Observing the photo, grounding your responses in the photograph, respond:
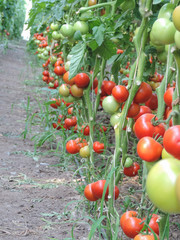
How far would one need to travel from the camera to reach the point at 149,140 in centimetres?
62

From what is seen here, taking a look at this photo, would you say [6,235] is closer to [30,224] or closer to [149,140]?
[30,224]

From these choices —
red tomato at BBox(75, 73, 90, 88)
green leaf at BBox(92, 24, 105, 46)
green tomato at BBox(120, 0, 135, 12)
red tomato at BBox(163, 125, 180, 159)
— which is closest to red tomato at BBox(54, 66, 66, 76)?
red tomato at BBox(75, 73, 90, 88)

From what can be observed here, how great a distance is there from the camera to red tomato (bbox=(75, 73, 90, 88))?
1.50 meters

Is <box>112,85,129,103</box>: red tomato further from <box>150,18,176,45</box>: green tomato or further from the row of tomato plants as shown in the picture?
<box>150,18,176,45</box>: green tomato

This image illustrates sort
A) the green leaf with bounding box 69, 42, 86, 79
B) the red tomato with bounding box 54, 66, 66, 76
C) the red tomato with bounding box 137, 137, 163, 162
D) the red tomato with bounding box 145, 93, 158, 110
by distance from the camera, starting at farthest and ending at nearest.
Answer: the red tomato with bounding box 54, 66, 66, 76 → the green leaf with bounding box 69, 42, 86, 79 → the red tomato with bounding box 145, 93, 158, 110 → the red tomato with bounding box 137, 137, 163, 162

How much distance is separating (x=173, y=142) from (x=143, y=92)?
1.72 ft

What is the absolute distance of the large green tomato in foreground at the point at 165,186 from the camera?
375 mm

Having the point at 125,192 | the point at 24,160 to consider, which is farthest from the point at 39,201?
the point at 24,160

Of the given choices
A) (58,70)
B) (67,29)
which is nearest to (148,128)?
(67,29)

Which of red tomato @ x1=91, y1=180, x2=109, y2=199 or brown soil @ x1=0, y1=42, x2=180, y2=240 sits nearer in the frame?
red tomato @ x1=91, y1=180, x2=109, y2=199

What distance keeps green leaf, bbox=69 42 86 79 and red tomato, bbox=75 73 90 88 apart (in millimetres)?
175

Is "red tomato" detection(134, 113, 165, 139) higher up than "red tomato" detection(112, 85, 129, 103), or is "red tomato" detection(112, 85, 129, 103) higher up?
"red tomato" detection(112, 85, 129, 103)

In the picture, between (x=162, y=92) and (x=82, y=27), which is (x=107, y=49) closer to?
(x=82, y=27)

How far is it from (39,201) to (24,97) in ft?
9.79
